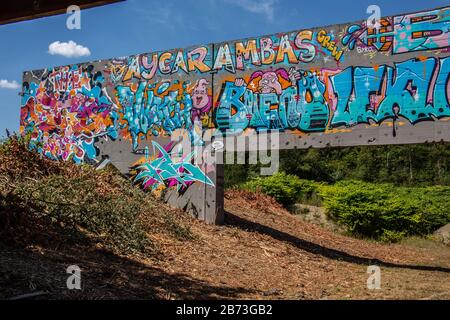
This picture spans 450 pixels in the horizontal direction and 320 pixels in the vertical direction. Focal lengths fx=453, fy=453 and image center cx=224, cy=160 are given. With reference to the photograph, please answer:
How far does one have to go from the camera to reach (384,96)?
1034 centimetres

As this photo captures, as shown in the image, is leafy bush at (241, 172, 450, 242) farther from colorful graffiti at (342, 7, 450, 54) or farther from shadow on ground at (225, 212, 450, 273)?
colorful graffiti at (342, 7, 450, 54)

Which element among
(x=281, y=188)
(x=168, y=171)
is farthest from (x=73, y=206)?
(x=281, y=188)

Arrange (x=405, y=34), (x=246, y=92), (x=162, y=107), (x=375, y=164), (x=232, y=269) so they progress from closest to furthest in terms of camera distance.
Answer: (x=232, y=269)
(x=405, y=34)
(x=246, y=92)
(x=162, y=107)
(x=375, y=164)

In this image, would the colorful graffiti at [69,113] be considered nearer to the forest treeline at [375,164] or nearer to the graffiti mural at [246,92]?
the graffiti mural at [246,92]

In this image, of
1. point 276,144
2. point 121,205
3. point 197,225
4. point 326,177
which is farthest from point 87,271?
point 326,177

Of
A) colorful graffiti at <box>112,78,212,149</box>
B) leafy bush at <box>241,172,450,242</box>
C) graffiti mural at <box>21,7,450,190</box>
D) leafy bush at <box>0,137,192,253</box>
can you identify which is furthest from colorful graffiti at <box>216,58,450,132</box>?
leafy bush at <box>241,172,450,242</box>

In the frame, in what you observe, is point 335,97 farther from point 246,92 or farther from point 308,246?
point 308,246

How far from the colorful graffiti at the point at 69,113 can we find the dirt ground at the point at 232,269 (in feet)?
13.6

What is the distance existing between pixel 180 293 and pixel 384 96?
6894 mm

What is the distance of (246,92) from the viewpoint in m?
11.8

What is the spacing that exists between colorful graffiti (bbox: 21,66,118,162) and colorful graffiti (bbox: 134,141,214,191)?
5.58 feet

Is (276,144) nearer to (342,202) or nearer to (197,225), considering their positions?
(197,225)

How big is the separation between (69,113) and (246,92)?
6.16 meters

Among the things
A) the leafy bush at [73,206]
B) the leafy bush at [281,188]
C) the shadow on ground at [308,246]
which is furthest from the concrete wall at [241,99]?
the leafy bush at [281,188]
